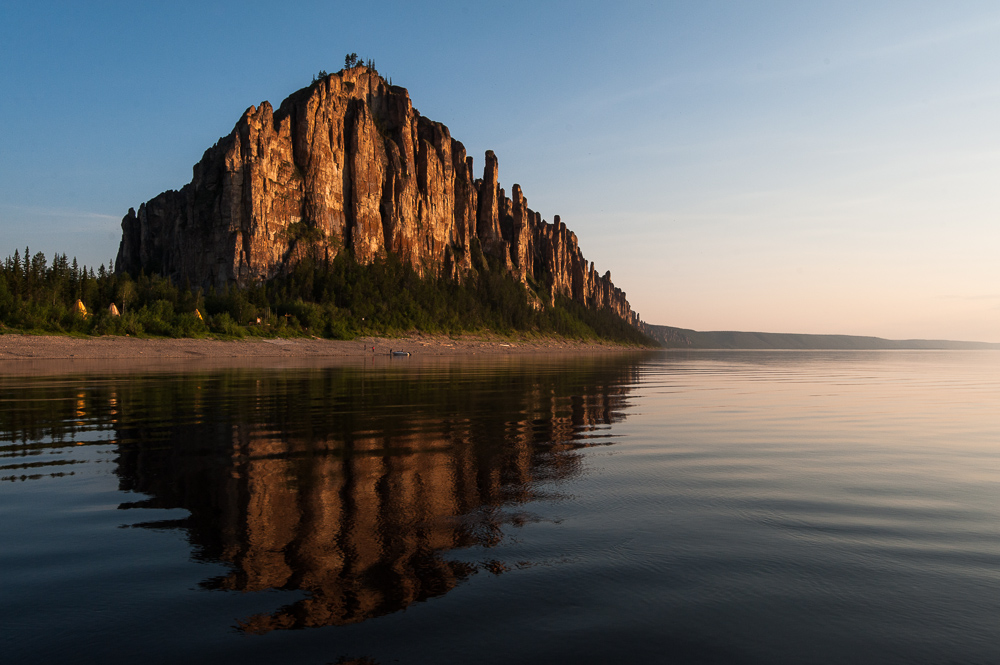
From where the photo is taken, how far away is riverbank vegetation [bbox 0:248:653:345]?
219ft

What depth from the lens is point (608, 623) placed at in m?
4.21

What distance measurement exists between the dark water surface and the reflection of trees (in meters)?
0.05

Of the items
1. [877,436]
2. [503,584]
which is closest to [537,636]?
[503,584]

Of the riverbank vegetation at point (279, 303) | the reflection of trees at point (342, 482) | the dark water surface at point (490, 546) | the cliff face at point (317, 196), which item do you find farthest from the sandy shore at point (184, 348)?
the cliff face at point (317, 196)

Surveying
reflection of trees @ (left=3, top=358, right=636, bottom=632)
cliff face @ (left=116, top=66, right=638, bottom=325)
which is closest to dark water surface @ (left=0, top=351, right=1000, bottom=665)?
reflection of trees @ (left=3, top=358, right=636, bottom=632)

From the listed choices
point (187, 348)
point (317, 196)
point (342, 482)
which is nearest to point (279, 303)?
point (317, 196)

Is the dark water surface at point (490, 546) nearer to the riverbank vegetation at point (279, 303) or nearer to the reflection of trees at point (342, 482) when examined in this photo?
the reflection of trees at point (342, 482)

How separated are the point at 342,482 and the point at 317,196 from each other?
140 m

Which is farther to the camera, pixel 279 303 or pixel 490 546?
pixel 279 303

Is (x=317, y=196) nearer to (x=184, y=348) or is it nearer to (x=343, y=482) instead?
(x=184, y=348)

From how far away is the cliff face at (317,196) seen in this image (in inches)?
4835

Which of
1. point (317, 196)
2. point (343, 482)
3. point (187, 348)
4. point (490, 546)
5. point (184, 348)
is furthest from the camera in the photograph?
point (317, 196)

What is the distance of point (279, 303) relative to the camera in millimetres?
109375

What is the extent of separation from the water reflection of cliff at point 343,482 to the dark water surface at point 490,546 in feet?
0.16
